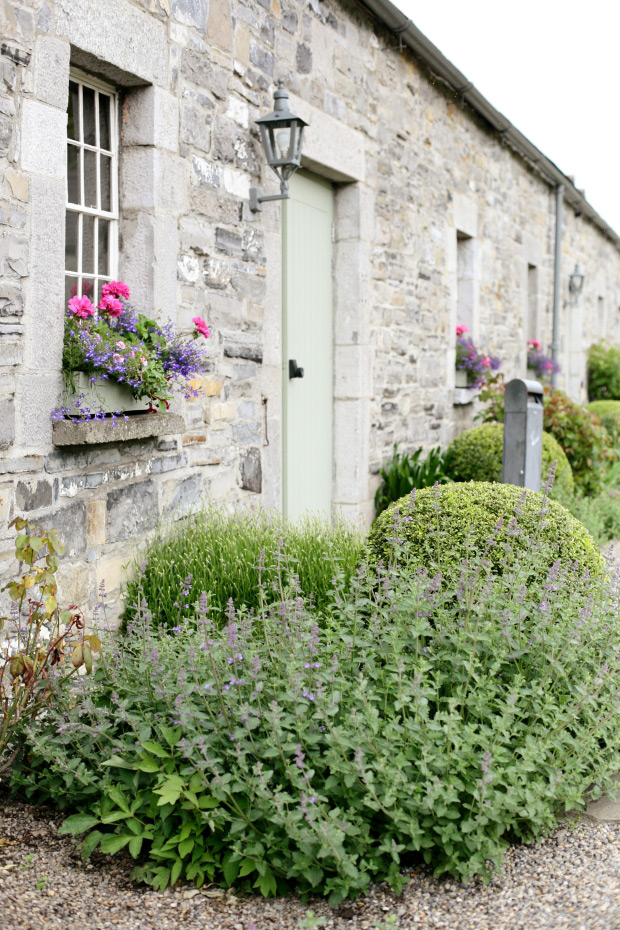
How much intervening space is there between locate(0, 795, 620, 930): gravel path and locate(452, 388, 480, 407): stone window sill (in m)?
6.24

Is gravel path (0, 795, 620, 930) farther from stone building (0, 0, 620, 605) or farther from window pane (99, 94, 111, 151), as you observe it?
window pane (99, 94, 111, 151)

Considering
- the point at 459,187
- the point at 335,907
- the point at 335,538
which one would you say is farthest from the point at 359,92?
the point at 335,907

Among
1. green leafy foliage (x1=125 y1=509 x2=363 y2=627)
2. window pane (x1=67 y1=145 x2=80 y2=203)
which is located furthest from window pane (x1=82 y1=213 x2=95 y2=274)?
green leafy foliage (x1=125 y1=509 x2=363 y2=627)

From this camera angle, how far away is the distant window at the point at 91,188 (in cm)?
414

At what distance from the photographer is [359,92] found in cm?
655

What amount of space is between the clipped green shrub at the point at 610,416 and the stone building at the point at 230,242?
351cm

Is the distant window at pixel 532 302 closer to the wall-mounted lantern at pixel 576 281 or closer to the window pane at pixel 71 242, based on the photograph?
the wall-mounted lantern at pixel 576 281

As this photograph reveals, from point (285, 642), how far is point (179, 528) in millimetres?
1780

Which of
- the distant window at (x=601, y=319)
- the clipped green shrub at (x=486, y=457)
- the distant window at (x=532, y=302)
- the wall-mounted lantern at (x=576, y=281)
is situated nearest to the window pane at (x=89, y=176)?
the clipped green shrub at (x=486, y=457)

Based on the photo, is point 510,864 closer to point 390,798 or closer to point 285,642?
point 390,798

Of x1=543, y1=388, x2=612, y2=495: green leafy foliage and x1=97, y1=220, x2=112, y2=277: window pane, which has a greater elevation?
x1=97, y1=220, x2=112, y2=277: window pane

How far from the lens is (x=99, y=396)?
3898 mm

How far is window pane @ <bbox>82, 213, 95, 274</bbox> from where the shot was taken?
13.9 ft

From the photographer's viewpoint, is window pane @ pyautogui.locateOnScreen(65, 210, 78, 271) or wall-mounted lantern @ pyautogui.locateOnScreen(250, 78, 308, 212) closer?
window pane @ pyautogui.locateOnScreen(65, 210, 78, 271)
